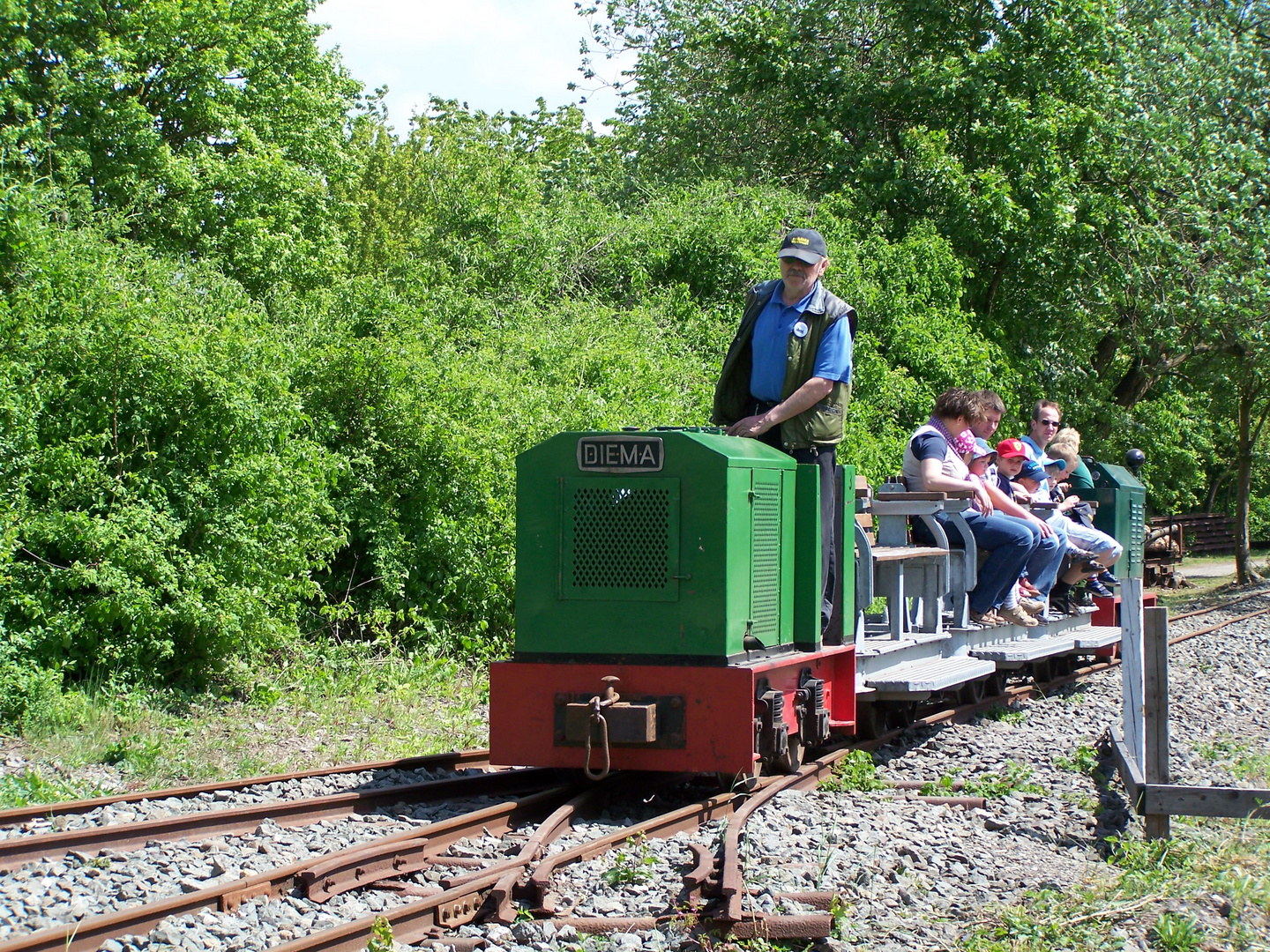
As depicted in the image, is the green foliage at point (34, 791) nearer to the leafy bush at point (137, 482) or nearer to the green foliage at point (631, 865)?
the leafy bush at point (137, 482)

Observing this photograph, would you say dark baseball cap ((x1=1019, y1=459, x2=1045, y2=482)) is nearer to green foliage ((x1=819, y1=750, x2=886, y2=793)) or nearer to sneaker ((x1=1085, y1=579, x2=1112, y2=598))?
sneaker ((x1=1085, y1=579, x2=1112, y2=598))

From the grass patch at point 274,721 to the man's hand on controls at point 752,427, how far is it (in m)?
2.67

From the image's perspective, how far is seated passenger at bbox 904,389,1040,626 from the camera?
8266 mm

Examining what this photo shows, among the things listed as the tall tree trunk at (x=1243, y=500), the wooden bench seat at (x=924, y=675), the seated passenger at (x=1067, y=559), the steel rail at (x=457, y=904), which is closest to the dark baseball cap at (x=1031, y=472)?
the seated passenger at (x=1067, y=559)

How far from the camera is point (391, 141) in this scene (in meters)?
37.5

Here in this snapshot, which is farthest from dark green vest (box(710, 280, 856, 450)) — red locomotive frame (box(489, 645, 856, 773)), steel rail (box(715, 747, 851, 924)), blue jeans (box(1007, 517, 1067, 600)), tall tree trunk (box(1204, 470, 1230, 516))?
tall tree trunk (box(1204, 470, 1230, 516))

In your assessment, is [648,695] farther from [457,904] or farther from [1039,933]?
[1039,933]

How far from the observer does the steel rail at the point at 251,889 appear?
354 cm

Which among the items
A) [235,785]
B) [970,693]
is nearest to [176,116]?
[970,693]

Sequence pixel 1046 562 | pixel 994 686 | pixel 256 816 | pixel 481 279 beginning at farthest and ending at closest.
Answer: pixel 481 279 < pixel 1046 562 < pixel 994 686 < pixel 256 816

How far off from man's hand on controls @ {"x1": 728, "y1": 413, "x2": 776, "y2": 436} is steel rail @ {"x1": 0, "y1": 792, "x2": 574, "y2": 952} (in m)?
2.02

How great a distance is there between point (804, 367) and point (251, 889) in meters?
3.74

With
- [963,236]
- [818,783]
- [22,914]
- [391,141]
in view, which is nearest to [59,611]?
[22,914]

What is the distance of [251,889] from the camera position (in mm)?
4113
